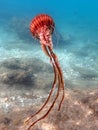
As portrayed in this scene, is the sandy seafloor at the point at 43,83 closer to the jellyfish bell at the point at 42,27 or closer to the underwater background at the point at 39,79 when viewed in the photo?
the underwater background at the point at 39,79

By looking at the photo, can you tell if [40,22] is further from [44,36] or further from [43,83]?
[43,83]

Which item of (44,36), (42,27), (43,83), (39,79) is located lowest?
(43,83)

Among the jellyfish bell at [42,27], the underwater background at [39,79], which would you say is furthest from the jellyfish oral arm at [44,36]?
the underwater background at [39,79]

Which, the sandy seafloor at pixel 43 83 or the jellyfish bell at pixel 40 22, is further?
the sandy seafloor at pixel 43 83

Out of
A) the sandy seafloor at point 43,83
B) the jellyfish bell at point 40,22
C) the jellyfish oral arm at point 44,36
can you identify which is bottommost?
the sandy seafloor at point 43,83

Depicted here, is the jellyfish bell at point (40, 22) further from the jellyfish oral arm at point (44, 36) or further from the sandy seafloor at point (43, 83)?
the sandy seafloor at point (43, 83)

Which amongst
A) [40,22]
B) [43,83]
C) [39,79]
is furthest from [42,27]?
[39,79]

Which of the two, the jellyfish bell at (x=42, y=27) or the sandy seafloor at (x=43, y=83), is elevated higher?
the jellyfish bell at (x=42, y=27)

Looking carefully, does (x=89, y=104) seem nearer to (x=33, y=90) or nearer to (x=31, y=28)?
(x=31, y=28)

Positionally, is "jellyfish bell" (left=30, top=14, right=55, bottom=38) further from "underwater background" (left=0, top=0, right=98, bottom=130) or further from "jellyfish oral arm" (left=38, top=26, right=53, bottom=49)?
"underwater background" (left=0, top=0, right=98, bottom=130)
